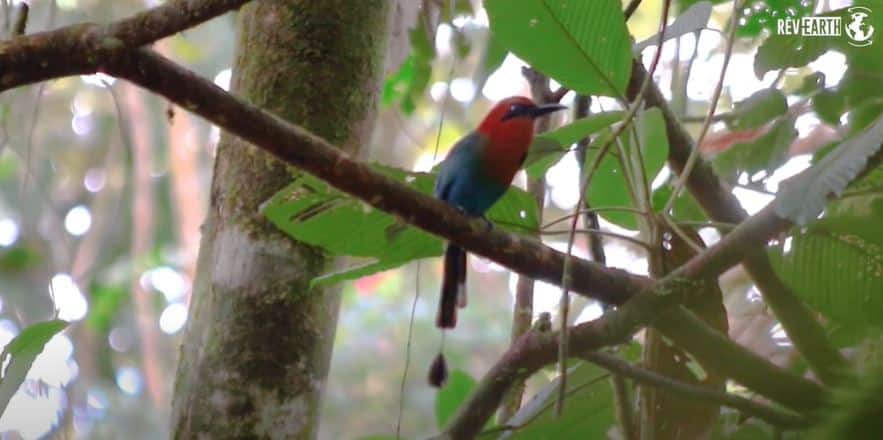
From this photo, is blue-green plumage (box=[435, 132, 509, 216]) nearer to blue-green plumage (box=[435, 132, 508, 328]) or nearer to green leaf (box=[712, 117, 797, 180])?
blue-green plumage (box=[435, 132, 508, 328])

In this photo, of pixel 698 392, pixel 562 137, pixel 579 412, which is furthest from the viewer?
pixel 579 412

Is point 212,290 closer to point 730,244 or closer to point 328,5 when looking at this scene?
point 328,5

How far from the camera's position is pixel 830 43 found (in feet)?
6.84

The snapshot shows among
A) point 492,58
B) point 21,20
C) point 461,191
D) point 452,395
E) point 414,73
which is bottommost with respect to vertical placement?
point 452,395

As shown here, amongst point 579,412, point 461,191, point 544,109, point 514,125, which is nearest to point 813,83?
point 544,109

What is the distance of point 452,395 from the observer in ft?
6.88

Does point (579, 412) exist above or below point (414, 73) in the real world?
below

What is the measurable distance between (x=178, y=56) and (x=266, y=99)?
5329mm

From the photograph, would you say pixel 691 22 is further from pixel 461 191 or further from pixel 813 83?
pixel 461 191

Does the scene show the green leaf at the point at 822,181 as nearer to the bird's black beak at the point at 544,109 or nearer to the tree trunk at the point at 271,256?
the tree trunk at the point at 271,256

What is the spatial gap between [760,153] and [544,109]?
525mm

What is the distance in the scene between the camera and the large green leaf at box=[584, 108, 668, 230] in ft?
5.63

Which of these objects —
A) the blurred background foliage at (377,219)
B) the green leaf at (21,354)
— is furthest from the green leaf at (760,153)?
the green leaf at (21,354)

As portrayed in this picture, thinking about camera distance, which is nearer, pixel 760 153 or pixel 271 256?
pixel 271 256
